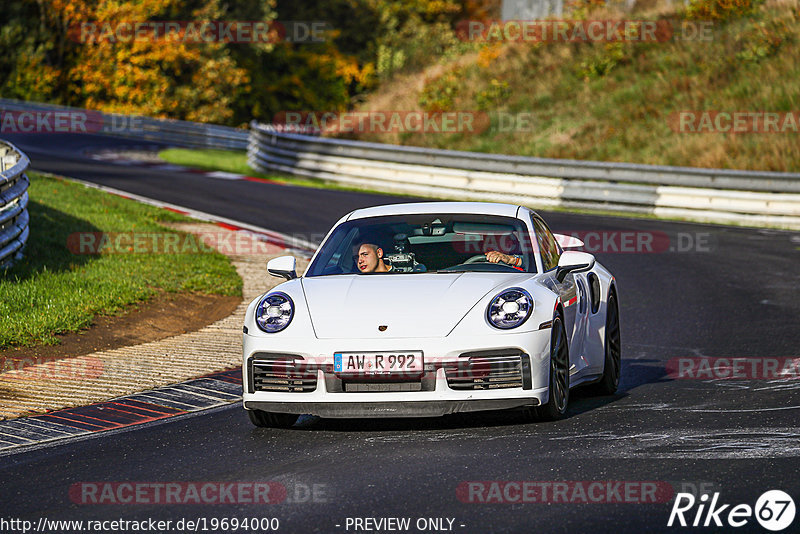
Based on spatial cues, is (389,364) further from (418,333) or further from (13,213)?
(13,213)

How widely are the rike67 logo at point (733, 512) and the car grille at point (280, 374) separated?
2486 millimetres

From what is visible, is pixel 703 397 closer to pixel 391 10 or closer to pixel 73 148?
pixel 73 148

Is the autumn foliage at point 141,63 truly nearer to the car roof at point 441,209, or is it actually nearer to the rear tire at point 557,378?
the car roof at point 441,209

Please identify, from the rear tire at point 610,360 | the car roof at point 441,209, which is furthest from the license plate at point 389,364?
the rear tire at point 610,360

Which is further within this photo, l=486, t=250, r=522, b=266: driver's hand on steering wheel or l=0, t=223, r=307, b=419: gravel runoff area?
l=0, t=223, r=307, b=419: gravel runoff area

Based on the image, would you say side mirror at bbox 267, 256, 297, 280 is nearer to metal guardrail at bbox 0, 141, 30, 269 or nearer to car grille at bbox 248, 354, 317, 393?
car grille at bbox 248, 354, 317, 393

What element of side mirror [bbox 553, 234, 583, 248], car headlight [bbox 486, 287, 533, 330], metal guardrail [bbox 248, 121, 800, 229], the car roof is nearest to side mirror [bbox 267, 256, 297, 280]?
the car roof

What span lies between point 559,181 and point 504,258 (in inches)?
Answer: 650

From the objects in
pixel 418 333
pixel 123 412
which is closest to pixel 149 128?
pixel 123 412

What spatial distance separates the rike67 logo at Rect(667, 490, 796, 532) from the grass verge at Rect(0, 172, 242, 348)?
6.85 meters

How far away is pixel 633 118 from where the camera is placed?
31.3 meters

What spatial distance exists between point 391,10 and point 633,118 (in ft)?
100

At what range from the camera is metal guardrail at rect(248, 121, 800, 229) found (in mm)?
22172

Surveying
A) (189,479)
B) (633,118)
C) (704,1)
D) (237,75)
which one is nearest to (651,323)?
(189,479)
